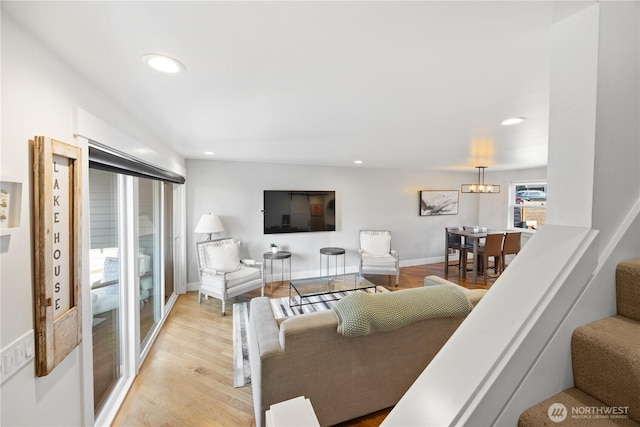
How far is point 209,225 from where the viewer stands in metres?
4.18

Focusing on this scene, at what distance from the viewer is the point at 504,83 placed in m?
1.50

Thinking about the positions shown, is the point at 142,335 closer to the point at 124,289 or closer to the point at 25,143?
the point at 124,289

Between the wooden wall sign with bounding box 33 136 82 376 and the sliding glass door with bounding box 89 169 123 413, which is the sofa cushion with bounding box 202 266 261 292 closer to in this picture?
the sliding glass door with bounding box 89 169 123 413

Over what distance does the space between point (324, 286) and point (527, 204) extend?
206 inches

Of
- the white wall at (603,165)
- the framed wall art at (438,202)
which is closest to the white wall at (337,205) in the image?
the framed wall art at (438,202)

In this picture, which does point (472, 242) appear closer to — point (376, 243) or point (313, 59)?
point (376, 243)

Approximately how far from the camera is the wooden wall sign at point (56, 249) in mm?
1073

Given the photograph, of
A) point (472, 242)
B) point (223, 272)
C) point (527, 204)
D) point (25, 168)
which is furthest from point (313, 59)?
point (527, 204)

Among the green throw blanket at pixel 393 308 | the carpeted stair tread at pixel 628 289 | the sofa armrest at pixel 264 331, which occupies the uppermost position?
the carpeted stair tread at pixel 628 289

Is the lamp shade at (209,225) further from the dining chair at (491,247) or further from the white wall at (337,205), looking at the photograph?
the dining chair at (491,247)

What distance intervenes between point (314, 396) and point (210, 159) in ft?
12.7

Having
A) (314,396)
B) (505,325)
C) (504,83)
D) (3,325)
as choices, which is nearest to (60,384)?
(3,325)

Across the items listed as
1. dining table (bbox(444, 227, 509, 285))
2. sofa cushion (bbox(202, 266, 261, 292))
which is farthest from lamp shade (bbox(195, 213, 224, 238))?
dining table (bbox(444, 227, 509, 285))

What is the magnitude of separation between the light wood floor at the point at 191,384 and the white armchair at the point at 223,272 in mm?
372
